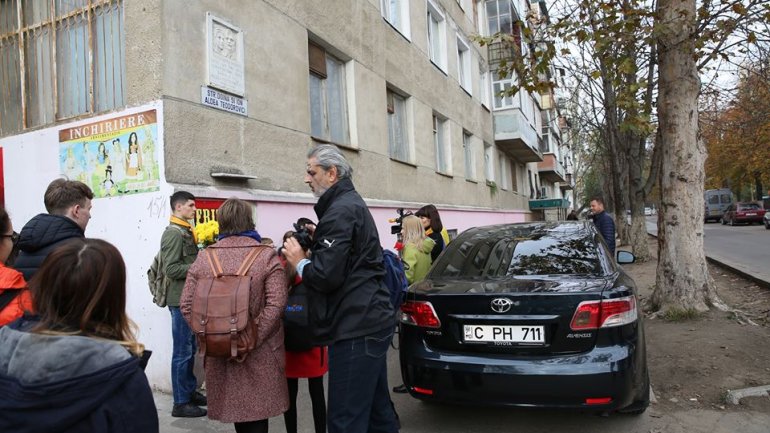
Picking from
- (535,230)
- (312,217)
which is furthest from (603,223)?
(312,217)

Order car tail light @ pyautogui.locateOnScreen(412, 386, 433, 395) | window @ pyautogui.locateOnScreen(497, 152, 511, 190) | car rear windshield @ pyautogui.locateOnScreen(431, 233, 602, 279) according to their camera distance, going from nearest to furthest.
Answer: car tail light @ pyautogui.locateOnScreen(412, 386, 433, 395)
car rear windshield @ pyautogui.locateOnScreen(431, 233, 602, 279)
window @ pyautogui.locateOnScreen(497, 152, 511, 190)

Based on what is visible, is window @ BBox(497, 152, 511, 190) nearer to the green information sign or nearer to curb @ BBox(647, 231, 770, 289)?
the green information sign

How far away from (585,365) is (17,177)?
254 inches

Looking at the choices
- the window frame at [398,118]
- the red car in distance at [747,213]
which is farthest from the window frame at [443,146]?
the red car in distance at [747,213]

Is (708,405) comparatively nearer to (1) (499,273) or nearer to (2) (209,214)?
(1) (499,273)

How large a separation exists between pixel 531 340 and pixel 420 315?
77cm

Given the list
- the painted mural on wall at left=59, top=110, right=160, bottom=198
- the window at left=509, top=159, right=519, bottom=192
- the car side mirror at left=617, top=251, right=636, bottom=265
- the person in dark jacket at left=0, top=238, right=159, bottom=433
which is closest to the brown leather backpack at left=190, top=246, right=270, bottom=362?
the person in dark jacket at left=0, top=238, right=159, bottom=433

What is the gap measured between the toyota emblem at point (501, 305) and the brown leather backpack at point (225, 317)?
5.03ft

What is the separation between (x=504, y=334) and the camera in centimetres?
329

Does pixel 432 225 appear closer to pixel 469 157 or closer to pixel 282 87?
pixel 282 87

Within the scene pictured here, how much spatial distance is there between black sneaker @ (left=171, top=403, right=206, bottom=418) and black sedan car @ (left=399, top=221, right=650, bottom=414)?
184 cm

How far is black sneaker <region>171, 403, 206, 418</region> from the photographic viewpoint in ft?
13.9

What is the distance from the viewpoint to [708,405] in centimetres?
405

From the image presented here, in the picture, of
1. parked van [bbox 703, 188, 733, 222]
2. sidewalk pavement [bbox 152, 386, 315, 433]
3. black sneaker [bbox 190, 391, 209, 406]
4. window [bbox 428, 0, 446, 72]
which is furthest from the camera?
parked van [bbox 703, 188, 733, 222]
